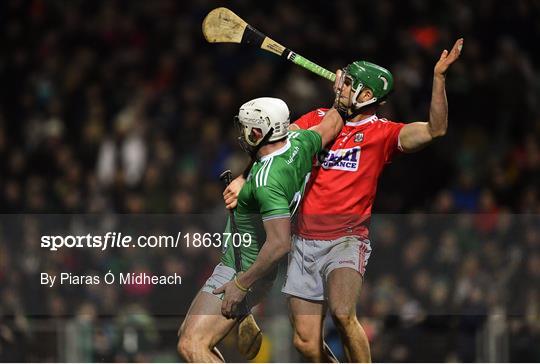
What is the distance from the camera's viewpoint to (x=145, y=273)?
916 centimetres

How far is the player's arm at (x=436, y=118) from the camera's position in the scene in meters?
8.30

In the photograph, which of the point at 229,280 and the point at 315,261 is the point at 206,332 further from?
the point at 315,261

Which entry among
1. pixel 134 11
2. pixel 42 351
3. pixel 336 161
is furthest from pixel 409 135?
pixel 134 11

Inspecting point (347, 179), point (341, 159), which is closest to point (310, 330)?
point (347, 179)

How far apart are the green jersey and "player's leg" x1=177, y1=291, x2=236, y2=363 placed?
311mm

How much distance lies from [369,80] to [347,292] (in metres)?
1.24

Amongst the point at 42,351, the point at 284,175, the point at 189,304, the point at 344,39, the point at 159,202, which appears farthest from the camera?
the point at 344,39

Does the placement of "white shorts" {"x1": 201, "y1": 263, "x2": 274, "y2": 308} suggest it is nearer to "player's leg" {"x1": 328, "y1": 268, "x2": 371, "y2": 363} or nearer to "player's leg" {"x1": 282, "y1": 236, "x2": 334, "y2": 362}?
"player's leg" {"x1": 282, "y1": 236, "x2": 334, "y2": 362}

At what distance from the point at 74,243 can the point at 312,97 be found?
4.78 meters

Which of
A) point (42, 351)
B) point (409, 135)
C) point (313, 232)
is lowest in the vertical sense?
point (42, 351)

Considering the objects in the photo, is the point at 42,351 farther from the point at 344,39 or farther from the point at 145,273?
the point at 344,39

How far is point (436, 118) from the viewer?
27.5 ft

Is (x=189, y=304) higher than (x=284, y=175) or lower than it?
lower

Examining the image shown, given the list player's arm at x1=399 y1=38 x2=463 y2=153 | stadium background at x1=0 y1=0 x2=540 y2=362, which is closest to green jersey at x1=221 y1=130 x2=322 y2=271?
player's arm at x1=399 y1=38 x2=463 y2=153
